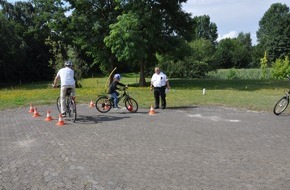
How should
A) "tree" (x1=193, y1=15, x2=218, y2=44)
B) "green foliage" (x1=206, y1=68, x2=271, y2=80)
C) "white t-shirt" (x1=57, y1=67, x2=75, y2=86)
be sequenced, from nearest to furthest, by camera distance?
"white t-shirt" (x1=57, y1=67, x2=75, y2=86) → "green foliage" (x1=206, y1=68, x2=271, y2=80) → "tree" (x1=193, y1=15, x2=218, y2=44)

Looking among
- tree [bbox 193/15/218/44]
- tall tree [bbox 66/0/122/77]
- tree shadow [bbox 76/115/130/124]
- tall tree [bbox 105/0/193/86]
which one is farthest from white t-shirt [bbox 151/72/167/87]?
tree [bbox 193/15/218/44]

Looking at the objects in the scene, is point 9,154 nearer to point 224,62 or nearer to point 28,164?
point 28,164

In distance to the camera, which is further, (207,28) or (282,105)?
(207,28)

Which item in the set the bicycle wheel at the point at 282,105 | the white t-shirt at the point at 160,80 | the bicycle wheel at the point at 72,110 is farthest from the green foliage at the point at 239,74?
the bicycle wheel at the point at 72,110

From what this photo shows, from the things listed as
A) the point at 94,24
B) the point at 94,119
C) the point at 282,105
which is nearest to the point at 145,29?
the point at 94,24

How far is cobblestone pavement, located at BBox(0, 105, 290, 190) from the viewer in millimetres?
6031

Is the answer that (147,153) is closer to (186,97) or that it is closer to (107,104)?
(107,104)

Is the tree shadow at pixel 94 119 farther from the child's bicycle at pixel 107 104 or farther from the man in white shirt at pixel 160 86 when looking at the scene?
the man in white shirt at pixel 160 86

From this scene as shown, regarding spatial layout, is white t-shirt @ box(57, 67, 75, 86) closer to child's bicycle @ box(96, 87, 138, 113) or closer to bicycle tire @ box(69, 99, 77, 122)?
bicycle tire @ box(69, 99, 77, 122)

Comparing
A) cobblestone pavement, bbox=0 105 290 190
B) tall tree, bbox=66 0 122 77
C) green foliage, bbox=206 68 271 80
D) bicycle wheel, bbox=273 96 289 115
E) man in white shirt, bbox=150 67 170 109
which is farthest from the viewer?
green foliage, bbox=206 68 271 80

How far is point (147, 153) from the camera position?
7797 mm

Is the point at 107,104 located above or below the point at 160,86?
below

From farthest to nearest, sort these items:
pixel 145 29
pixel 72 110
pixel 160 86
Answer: pixel 145 29, pixel 160 86, pixel 72 110

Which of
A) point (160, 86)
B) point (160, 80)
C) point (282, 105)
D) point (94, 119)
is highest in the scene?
point (160, 80)
